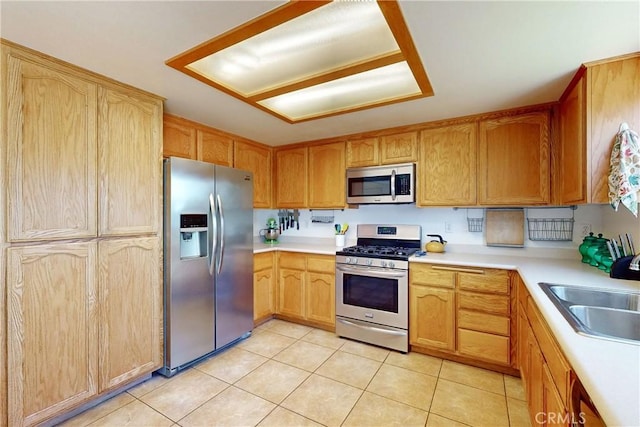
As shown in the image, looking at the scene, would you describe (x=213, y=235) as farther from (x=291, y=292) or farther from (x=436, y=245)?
(x=436, y=245)

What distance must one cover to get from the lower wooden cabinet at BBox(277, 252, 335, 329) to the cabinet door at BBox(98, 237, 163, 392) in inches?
56.3

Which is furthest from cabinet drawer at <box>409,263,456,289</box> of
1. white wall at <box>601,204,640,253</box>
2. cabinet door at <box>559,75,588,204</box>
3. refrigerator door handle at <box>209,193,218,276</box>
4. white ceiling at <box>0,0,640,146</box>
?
refrigerator door handle at <box>209,193,218,276</box>

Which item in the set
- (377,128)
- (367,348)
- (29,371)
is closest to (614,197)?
(377,128)

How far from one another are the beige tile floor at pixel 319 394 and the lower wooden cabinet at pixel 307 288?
52cm

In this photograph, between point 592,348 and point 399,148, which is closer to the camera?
point 592,348

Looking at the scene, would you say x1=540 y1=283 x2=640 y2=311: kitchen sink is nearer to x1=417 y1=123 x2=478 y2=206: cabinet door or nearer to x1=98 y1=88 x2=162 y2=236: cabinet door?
x1=417 y1=123 x2=478 y2=206: cabinet door

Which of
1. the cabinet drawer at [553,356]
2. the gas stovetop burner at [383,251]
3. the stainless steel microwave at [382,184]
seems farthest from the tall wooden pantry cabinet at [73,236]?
the cabinet drawer at [553,356]

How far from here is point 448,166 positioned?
273cm

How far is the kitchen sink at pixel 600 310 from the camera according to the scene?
1.24 m

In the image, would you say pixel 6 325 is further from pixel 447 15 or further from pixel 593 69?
pixel 593 69

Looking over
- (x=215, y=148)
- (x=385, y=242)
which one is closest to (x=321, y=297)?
(x=385, y=242)

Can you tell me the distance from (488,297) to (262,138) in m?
2.83

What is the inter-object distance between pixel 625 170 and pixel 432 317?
1.67 meters

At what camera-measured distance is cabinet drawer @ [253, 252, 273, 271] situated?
3117mm
